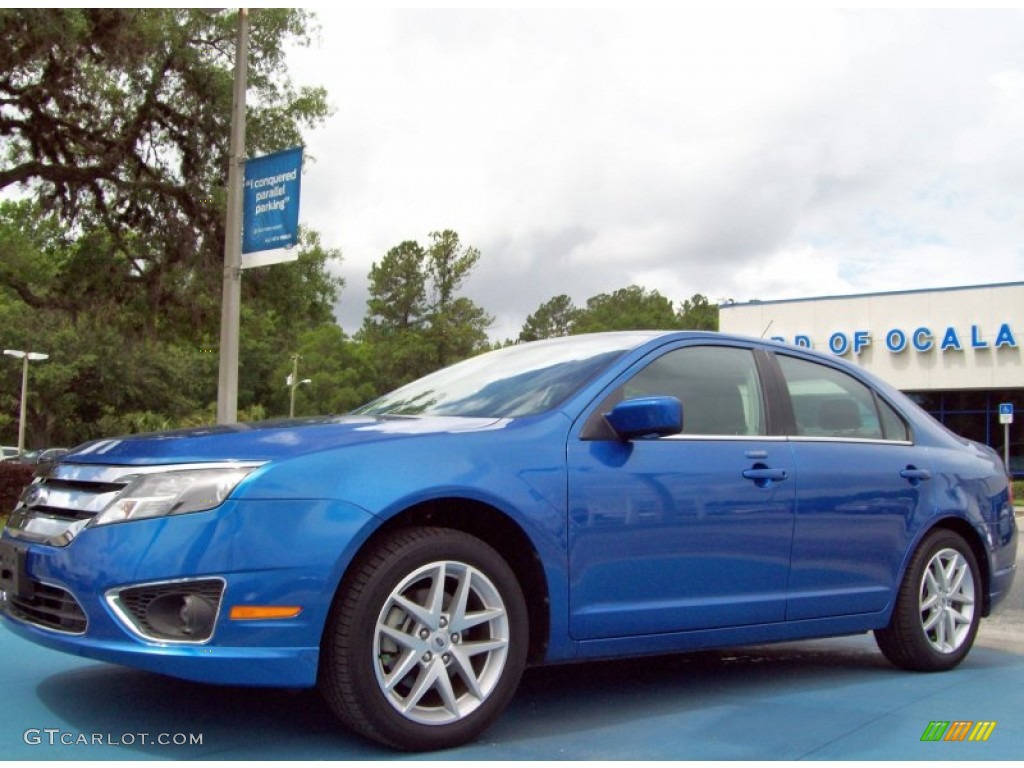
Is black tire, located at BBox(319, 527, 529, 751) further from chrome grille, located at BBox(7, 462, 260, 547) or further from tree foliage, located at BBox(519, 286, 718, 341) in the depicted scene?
tree foliage, located at BBox(519, 286, 718, 341)

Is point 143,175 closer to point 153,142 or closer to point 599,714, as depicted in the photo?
point 153,142

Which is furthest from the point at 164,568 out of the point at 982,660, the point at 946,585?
the point at 982,660

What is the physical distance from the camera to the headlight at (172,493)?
3594 mm

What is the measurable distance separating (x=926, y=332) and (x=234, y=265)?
2878 cm

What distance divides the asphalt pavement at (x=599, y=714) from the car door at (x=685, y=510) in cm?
39

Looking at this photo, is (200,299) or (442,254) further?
(442,254)

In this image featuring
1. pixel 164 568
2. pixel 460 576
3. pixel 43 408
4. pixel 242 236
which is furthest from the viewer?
pixel 43 408

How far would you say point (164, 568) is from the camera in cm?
352

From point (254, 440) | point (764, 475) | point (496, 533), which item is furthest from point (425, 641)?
point (764, 475)

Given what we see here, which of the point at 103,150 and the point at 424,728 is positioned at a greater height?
the point at 103,150

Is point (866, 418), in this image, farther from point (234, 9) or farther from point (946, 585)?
point (234, 9)

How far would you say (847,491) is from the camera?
511 centimetres

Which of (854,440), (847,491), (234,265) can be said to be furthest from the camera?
(234,265)

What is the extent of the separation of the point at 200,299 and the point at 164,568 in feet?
50.6
